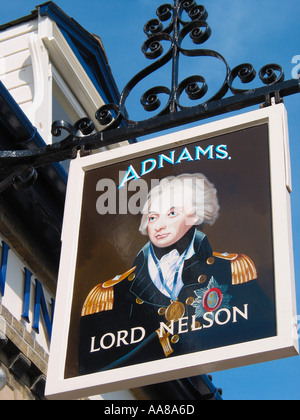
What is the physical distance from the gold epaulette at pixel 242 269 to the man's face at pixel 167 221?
0.60 meters

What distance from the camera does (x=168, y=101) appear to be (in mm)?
8875

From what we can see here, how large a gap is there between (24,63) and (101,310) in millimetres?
6004

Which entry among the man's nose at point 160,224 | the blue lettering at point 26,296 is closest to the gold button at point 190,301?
the man's nose at point 160,224

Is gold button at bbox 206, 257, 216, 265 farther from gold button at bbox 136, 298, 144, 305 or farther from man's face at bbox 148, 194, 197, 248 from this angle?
gold button at bbox 136, 298, 144, 305

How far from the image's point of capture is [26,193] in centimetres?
1051

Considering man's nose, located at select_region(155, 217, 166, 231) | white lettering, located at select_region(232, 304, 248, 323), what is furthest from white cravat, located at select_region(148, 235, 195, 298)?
white lettering, located at select_region(232, 304, 248, 323)

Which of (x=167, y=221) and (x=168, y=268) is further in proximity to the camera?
(x=167, y=221)

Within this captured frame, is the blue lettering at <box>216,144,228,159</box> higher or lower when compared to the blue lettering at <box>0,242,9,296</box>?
lower

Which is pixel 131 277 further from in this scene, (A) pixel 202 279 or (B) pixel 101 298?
(A) pixel 202 279

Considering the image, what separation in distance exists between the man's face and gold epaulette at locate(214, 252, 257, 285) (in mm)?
604

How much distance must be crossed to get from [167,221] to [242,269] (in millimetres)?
948

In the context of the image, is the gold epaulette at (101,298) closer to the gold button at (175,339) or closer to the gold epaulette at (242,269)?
the gold button at (175,339)

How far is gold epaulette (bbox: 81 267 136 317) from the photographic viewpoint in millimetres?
7448

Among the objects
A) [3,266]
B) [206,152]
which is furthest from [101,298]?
[3,266]
